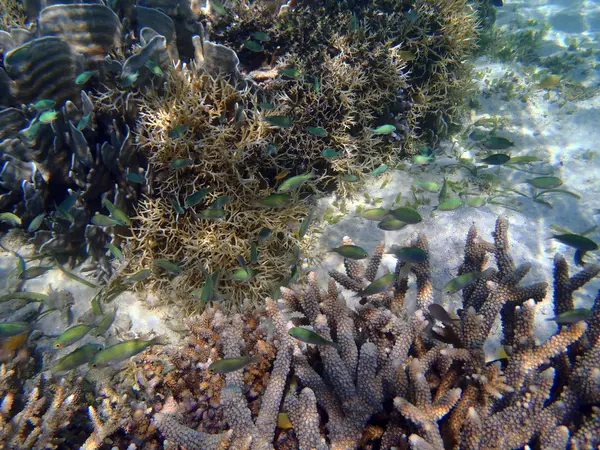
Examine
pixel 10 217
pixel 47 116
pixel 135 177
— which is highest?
pixel 47 116

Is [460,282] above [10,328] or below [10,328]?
below

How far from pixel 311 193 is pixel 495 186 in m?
3.25

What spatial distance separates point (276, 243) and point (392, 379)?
233cm

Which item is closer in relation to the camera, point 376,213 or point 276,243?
point 376,213

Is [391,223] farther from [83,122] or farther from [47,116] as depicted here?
[47,116]

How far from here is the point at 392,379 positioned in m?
2.30

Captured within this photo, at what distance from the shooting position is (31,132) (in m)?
3.77

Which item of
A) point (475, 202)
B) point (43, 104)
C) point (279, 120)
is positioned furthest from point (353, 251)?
point (43, 104)

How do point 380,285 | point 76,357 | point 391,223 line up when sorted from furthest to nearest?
1. point 391,223
2. point 380,285
3. point 76,357

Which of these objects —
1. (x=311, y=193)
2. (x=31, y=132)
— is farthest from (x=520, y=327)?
(x=31, y=132)

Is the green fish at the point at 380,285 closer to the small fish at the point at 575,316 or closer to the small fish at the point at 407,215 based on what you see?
the small fish at the point at 407,215

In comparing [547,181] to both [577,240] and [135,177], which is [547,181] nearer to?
[577,240]

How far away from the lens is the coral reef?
2154 mm

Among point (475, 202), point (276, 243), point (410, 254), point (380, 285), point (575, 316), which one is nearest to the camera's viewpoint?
point (575, 316)
